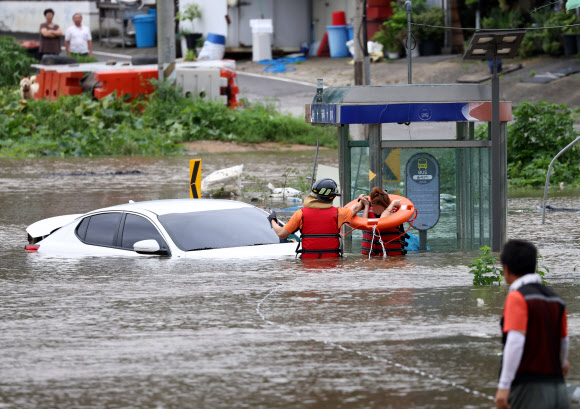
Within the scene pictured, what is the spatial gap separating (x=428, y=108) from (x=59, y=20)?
41411mm

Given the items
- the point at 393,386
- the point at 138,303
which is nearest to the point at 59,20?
the point at 138,303

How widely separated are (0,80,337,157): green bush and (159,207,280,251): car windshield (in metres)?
16.4

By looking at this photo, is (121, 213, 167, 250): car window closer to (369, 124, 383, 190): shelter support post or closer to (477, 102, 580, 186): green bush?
(369, 124, 383, 190): shelter support post

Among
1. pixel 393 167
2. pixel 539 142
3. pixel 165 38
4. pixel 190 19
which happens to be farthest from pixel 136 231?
pixel 190 19

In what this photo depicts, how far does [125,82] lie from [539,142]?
14325 millimetres

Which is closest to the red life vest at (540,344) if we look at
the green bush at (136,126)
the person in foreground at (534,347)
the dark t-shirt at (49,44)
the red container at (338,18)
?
the person in foreground at (534,347)

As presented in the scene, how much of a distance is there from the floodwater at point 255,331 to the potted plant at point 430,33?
85.1ft

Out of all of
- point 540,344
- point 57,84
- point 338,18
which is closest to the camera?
point 540,344

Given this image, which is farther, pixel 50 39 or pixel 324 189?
pixel 50 39

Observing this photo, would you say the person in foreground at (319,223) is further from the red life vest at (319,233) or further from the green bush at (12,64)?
the green bush at (12,64)

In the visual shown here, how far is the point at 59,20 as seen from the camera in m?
51.9

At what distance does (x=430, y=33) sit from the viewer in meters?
39.9

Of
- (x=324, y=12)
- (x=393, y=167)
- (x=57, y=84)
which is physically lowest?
(x=393, y=167)

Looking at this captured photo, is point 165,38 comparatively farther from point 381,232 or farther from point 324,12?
point 381,232
